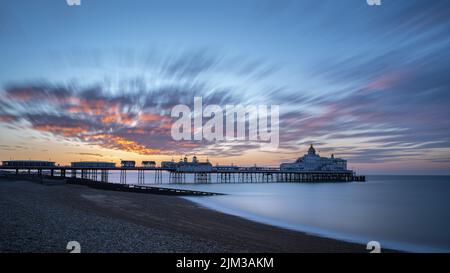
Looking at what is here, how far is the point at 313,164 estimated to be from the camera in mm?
149250

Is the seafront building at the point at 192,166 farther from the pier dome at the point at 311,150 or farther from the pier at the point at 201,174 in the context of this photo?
the pier dome at the point at 311,150

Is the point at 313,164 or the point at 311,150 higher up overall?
the point at 311,150

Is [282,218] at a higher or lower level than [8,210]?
lower

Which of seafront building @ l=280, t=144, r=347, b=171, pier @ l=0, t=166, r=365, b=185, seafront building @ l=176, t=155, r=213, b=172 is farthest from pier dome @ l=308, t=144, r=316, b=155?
seafront building @ l=176, t=155, r=213, b=172

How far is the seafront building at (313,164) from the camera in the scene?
5581 inches

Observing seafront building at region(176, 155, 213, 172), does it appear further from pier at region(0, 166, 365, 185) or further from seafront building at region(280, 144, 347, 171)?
seafront building at region(280, 144, 347, 171)

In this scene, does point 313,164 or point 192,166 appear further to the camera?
point 313,164

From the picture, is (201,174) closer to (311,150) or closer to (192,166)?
(192,166)

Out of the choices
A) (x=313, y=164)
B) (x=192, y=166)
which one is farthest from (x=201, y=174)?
(x=313, y=164)

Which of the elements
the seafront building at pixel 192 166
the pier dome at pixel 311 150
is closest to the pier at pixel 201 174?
the seafront building at pixel 192 166

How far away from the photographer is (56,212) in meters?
15.3
